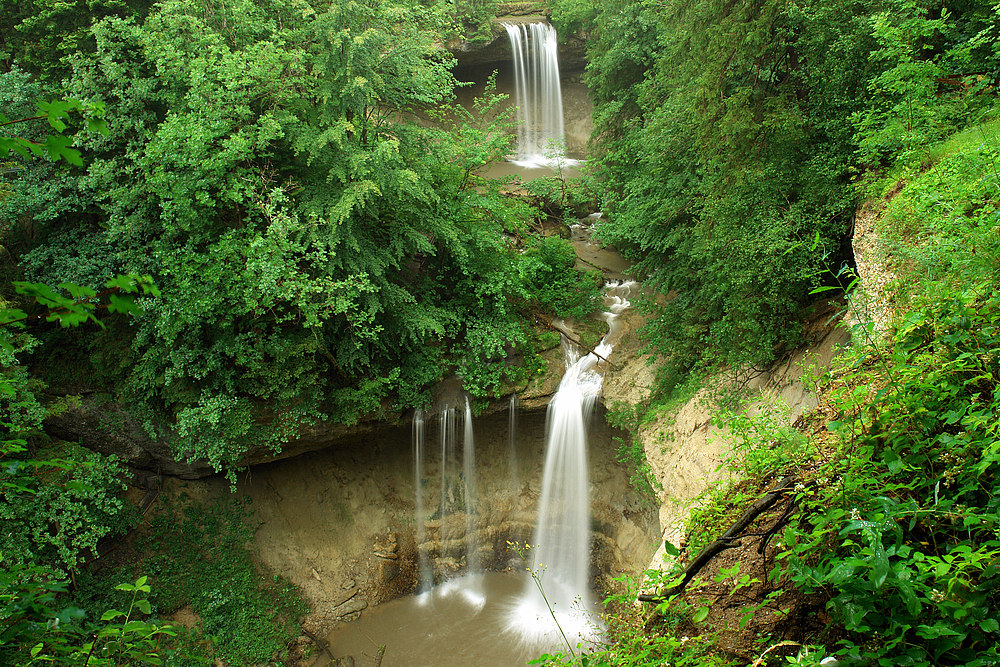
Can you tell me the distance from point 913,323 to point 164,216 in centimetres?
846

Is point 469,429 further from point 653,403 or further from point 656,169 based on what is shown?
point 656,169

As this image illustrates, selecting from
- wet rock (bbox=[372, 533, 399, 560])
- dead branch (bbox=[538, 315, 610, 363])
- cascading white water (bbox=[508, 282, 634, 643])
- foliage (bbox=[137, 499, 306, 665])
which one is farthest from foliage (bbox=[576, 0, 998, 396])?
foliage (bbox=[137, 499, 306, 665])

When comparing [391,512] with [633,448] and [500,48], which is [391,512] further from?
[500,48]

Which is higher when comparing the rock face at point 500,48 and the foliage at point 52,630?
the rock face at point 500,48

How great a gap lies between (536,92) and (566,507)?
15.0 metres

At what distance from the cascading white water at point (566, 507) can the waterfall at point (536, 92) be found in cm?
1116

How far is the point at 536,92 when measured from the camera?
65.6 ft

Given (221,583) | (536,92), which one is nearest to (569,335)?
(221,583)

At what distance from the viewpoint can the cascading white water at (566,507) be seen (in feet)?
33.4

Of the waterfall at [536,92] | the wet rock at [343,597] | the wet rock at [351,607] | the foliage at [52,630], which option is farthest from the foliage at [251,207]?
the waterfall at [536,92]

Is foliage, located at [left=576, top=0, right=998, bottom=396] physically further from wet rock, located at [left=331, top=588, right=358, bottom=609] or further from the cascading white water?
wet rock, located at [left=331, top=588, right=358, bottom=609]

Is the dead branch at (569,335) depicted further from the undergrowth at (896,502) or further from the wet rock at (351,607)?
the undergrowth at (896,502)

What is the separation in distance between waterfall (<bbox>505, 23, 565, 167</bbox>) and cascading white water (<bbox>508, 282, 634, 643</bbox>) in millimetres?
11158

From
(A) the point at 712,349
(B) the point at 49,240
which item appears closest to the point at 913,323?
(A) the point at 712,349
